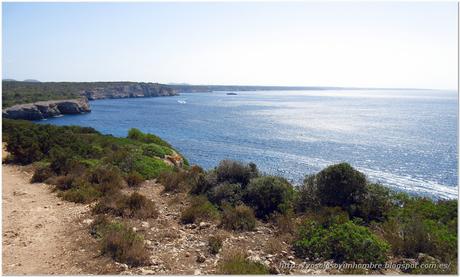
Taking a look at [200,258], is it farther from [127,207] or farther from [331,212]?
[331,212]

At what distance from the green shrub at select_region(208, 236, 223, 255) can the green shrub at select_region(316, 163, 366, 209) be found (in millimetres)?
3938

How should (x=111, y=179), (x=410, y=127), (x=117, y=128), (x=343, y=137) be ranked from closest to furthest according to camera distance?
(x=111, y=179) → (x=343, y=137) → (x=117, y=128) → (x=410, y=127)

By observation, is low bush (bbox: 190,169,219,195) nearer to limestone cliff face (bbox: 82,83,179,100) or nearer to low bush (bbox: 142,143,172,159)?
low bush (bbox: 142,143,172,159)

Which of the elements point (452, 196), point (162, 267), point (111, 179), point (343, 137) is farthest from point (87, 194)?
point (343, 137)

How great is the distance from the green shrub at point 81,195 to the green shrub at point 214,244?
4.45 meters

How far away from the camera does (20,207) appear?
9508 millimetres

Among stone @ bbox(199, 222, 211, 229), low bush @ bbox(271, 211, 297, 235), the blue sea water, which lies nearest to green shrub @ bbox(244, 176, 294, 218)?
low bush @ bbox(271, 211, 297, 235)

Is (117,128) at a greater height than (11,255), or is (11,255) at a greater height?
(11,255)

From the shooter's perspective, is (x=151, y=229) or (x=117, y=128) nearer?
(x=151, y=229)

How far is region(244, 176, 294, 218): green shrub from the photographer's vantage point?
9867mm

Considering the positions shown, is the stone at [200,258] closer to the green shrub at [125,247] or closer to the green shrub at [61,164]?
the green shrub at [125,247]

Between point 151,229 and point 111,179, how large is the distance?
4.13m

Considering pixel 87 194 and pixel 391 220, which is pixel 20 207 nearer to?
pixel 87 194

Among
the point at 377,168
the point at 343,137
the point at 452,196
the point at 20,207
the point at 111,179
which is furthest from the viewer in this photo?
the point at 343,137
